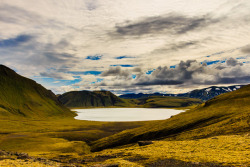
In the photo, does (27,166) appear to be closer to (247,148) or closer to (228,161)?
(228,161)

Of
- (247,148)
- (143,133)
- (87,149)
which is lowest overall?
(87,149)

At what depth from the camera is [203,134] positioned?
64438 millimetres

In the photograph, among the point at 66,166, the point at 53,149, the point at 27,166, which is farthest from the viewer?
the point at 53,149

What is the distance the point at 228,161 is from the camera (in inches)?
1282

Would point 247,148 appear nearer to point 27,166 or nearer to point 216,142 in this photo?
point 216,142

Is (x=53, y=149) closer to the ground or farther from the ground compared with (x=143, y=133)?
closer to the ground

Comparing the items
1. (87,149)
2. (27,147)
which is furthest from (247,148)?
(27,147)

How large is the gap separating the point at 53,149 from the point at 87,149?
1774 centimetres

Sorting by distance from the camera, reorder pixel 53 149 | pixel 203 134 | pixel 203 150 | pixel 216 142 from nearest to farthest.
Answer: pixel 203 150 → pixel 216 142 → pixel 203 134 → pixel 53 149

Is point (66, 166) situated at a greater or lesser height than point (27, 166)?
lesser

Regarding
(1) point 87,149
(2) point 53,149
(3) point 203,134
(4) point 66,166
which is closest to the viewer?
(4) point 66,166

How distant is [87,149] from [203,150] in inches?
2625

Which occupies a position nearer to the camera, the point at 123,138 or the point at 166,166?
the point at 166,166

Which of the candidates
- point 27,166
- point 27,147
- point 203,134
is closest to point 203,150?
point 203,134
